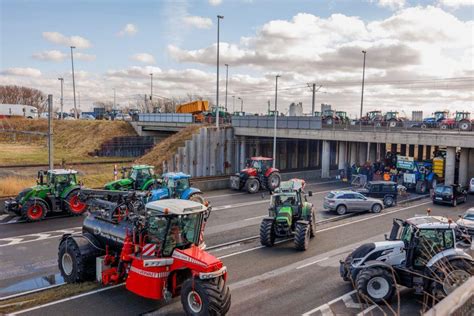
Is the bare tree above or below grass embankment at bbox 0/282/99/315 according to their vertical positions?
above

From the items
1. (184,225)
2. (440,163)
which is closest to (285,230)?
(184,225)

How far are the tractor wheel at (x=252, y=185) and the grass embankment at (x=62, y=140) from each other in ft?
85.5

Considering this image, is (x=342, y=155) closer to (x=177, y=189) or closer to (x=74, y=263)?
(x=177, y=189)

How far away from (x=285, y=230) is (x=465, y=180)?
2412 centimetres

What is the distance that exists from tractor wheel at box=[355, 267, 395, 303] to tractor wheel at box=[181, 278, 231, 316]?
3.97 metres

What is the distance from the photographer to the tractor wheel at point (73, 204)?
863 inches

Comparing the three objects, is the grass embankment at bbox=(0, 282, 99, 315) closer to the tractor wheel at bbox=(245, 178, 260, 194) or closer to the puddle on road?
the puddle on road

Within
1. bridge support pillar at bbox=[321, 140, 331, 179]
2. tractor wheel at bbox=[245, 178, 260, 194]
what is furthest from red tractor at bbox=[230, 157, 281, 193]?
bridge support pillar at bbox=[321, 140, 331, 179]

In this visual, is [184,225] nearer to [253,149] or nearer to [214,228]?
[214,228]

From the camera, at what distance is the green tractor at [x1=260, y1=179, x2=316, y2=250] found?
16188 mm

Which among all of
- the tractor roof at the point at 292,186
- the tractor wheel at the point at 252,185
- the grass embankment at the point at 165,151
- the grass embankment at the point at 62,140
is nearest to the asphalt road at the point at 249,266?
the tractor roof at the point at 292,186

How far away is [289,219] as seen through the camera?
16766 mm

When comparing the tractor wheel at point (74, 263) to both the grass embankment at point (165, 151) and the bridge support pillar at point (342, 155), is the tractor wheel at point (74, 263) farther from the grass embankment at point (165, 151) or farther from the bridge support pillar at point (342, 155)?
the bridge support pillar at point (342, 155)

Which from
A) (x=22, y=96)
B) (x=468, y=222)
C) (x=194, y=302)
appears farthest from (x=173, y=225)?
(x=22, y=96)
